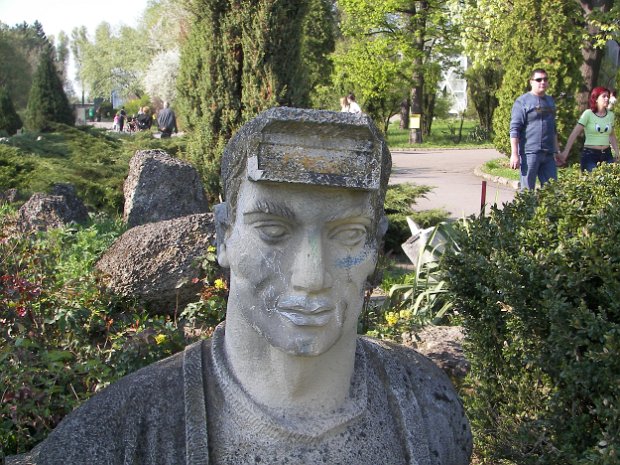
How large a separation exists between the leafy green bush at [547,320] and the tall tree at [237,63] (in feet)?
15.4

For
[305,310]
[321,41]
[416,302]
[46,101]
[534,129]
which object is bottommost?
[416,302]

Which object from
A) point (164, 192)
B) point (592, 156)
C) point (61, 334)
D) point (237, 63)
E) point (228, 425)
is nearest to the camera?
point (228, 425)

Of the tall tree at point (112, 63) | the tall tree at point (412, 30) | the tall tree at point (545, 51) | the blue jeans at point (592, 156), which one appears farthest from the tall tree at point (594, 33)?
the tall tree at point (112, 63)

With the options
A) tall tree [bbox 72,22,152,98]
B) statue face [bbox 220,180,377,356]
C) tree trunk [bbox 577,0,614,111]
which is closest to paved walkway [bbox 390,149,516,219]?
tree trunk [bbox 577,0,614,111]

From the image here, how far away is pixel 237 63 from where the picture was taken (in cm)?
787

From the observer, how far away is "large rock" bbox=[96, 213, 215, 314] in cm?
490

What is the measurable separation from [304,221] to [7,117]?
2670 cm

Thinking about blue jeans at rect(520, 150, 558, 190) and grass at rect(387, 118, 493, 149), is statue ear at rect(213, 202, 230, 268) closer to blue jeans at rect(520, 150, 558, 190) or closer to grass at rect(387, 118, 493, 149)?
blue jeans at rect(520, 150, 558, 190)

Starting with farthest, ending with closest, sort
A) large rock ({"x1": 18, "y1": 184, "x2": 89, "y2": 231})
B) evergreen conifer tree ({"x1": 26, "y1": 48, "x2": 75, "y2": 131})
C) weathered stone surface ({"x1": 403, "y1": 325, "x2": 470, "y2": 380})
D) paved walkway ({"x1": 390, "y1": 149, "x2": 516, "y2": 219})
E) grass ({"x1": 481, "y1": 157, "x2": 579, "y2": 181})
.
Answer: evergreen conifer tree ({"x1": 26, "y1": 48, "x2": 75, "y2": 131})
grass ({"x1": 481, "y1": 157, "x2": 579, "y2": 181})
paved walkway ({"x1": 390, "y1": 149, "x2": 516, "y2": 219})
large rock ({"x1": 18, "y1": 184, "x2": 89, "y2": 231})
weathered stone surface ({"x1": 403, "y1": 325, "x2": 470, "y2": 380})

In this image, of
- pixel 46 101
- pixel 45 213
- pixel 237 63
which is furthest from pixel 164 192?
pixel 46 101

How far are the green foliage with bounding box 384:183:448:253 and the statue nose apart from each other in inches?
246

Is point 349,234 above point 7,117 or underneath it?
above

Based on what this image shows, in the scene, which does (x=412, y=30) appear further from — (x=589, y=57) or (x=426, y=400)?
(x=426, y=400)

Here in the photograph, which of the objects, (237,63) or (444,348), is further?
(237,63)
